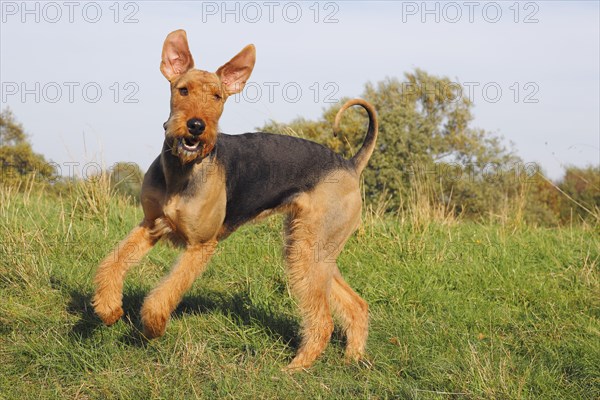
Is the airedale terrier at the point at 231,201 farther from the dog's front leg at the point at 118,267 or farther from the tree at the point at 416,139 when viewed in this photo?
the tree at the point at 416,139

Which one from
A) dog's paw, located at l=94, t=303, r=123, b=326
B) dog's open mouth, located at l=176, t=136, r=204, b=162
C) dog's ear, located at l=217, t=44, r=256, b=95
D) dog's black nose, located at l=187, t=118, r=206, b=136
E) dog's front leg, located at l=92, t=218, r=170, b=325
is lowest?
dog's paw, located at l=94, t=303, r=123, b=326

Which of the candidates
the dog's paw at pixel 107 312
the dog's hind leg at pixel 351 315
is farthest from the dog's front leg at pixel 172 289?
the dog's hind leg at pixel 351 315

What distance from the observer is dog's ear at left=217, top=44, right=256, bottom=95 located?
4816mm

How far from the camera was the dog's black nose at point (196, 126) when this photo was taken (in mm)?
4164

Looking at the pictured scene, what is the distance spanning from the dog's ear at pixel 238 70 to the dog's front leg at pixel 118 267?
44.1 inches

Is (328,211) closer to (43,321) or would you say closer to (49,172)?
(43,321)

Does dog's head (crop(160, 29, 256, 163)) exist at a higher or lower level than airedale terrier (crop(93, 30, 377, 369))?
higher

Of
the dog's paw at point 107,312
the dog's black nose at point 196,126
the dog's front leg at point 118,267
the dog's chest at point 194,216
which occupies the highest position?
the dog's black nose at point 196,126

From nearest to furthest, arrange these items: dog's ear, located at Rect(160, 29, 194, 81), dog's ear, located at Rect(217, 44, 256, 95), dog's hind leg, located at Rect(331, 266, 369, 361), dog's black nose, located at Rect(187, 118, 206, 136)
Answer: dog's black nose, located at Rect(187, 118, 206, 136)
dog's ear, located at Rect(160, 29, 194, 81)
dog's ear, located at Rect(217, 44, 256, 95)
dog's hind leg, located at Rect(331, 266, 369, 361)

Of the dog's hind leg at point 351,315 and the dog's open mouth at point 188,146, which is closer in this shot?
the dog's open mouth at point 188,146

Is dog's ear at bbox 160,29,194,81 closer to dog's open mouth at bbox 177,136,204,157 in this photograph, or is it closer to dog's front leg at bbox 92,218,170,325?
dog's open mouth at bbox 177,136,204,157

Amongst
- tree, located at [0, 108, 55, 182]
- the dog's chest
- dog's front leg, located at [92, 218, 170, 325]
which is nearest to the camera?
dog's front leg, located at [92, 218, 170, 325]

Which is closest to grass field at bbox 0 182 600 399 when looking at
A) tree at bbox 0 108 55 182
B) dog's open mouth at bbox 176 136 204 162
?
dog's open mouth at bbox 176 136 204 162

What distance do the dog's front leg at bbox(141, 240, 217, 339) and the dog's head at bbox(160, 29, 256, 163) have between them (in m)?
0.70
